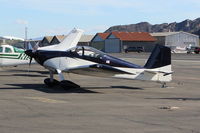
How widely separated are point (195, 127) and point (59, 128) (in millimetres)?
2877

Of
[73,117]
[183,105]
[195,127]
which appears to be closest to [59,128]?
[73,117]

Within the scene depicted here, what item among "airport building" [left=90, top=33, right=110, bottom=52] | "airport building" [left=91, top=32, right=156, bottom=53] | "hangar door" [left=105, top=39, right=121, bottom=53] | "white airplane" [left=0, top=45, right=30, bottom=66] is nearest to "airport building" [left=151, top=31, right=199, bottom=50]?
"airport building" [left=91, top=32, right=156, bottom=53]

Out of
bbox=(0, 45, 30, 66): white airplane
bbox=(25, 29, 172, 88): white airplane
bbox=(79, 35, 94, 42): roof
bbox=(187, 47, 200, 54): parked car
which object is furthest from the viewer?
bbox=(79, 35, 94, 42): roof

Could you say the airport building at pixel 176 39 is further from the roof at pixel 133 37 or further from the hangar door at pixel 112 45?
the hangar door at pixel 112 45

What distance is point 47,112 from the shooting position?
10.6m

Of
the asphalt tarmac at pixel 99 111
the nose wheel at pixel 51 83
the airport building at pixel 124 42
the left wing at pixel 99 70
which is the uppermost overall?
the airport building at pixel 124 42

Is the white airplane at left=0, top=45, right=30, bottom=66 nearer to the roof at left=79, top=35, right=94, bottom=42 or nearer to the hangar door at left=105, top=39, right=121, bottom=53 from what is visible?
the hangar door at left=105, top=39, right=121, bottom=53

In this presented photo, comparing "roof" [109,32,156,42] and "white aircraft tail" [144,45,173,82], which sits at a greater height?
"roof" [109,32,156,42]

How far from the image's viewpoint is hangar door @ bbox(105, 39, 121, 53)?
125 meters

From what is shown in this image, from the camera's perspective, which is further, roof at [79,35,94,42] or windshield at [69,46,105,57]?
roof at [79,35,94,42]

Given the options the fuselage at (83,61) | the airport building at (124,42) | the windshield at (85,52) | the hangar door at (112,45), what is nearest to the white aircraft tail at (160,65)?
the fuselage at (83,61)

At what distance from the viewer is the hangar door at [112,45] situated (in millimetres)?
125387

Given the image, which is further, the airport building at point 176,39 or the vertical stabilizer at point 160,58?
the airport building at point 176,39

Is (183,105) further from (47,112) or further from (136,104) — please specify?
(47,112)
